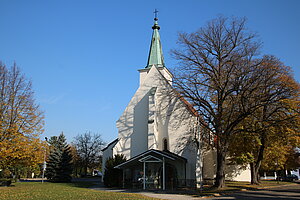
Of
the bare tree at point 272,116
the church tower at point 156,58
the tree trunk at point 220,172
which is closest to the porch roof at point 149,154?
the tree trunk at point 220,172

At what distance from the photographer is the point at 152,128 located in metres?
30.0

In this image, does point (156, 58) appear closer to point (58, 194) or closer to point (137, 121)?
point (137, 121)

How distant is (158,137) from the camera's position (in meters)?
31.3

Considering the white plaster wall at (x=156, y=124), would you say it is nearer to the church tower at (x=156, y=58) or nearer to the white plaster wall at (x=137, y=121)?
the white plaster wall at (x=137, y=121)

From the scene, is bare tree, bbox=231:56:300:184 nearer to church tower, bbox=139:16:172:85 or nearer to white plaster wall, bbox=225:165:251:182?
white plaster wall, bbox=225:165:251:182

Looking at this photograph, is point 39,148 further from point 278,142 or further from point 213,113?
point 278,142

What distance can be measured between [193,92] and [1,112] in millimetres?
17355

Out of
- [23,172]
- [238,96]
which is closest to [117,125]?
[238,96]

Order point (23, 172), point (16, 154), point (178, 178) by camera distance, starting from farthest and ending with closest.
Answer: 1. point (23, 172)
2. point (178, 178)
3. point (16, 154)

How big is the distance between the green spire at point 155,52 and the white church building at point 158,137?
1264 mm

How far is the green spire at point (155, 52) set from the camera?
37.3 m

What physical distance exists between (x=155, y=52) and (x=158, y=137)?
1281cm

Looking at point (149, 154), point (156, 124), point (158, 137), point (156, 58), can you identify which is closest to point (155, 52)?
point (156, 58)

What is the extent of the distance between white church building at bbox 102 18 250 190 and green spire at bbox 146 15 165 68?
1.26 m
